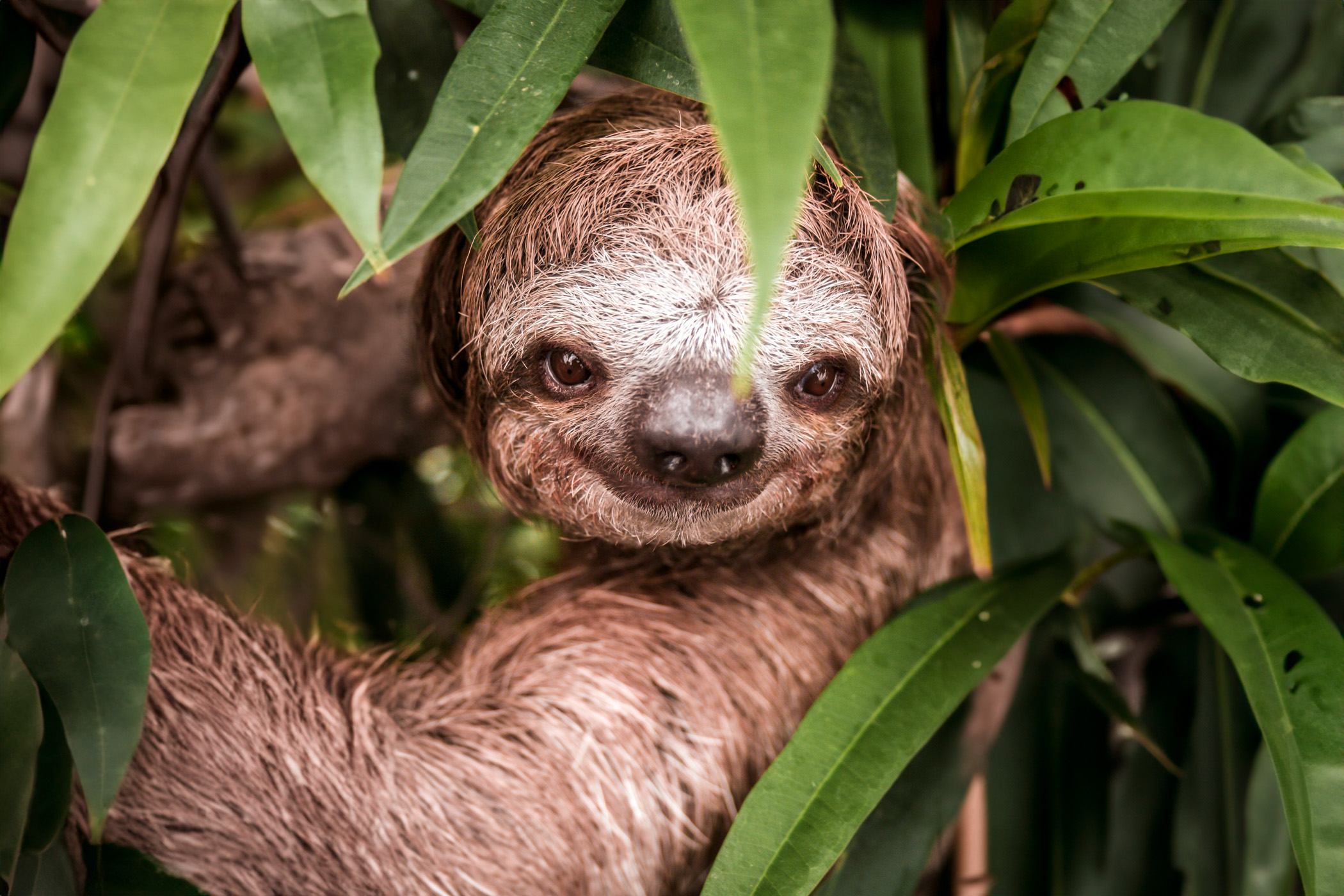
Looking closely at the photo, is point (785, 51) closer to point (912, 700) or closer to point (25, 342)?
point (25, 342)

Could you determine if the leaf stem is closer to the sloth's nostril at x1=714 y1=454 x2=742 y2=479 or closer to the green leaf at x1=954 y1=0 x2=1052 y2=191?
the green leaf at x1=954 y1=0 x2=1052 y2=191

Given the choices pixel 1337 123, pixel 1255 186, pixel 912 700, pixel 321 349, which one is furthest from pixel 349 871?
pixel 1337 123

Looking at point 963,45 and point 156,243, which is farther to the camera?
point 156,243

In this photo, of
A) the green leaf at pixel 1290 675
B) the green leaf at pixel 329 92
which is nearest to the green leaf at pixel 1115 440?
the green leaf at pixel 1290 675

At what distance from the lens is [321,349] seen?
89.3 inches

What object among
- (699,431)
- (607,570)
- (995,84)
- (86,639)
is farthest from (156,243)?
(995,84)

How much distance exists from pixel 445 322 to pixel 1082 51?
0.97 m

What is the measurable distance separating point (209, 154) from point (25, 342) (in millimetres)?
1521

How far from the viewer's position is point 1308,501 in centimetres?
146

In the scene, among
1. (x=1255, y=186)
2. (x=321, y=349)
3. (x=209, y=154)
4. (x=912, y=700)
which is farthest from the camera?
(x=321, y=349)

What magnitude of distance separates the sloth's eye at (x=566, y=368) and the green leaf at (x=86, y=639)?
1.89 ft

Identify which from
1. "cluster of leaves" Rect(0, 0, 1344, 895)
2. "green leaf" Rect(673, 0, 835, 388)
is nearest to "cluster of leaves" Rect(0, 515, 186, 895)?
"cluster of leaves" Rect(0, 0, 1344, 895)

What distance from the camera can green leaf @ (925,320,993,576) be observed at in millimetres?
1163

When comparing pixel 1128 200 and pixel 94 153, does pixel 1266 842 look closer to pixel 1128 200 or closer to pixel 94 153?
pixel 1128 200
